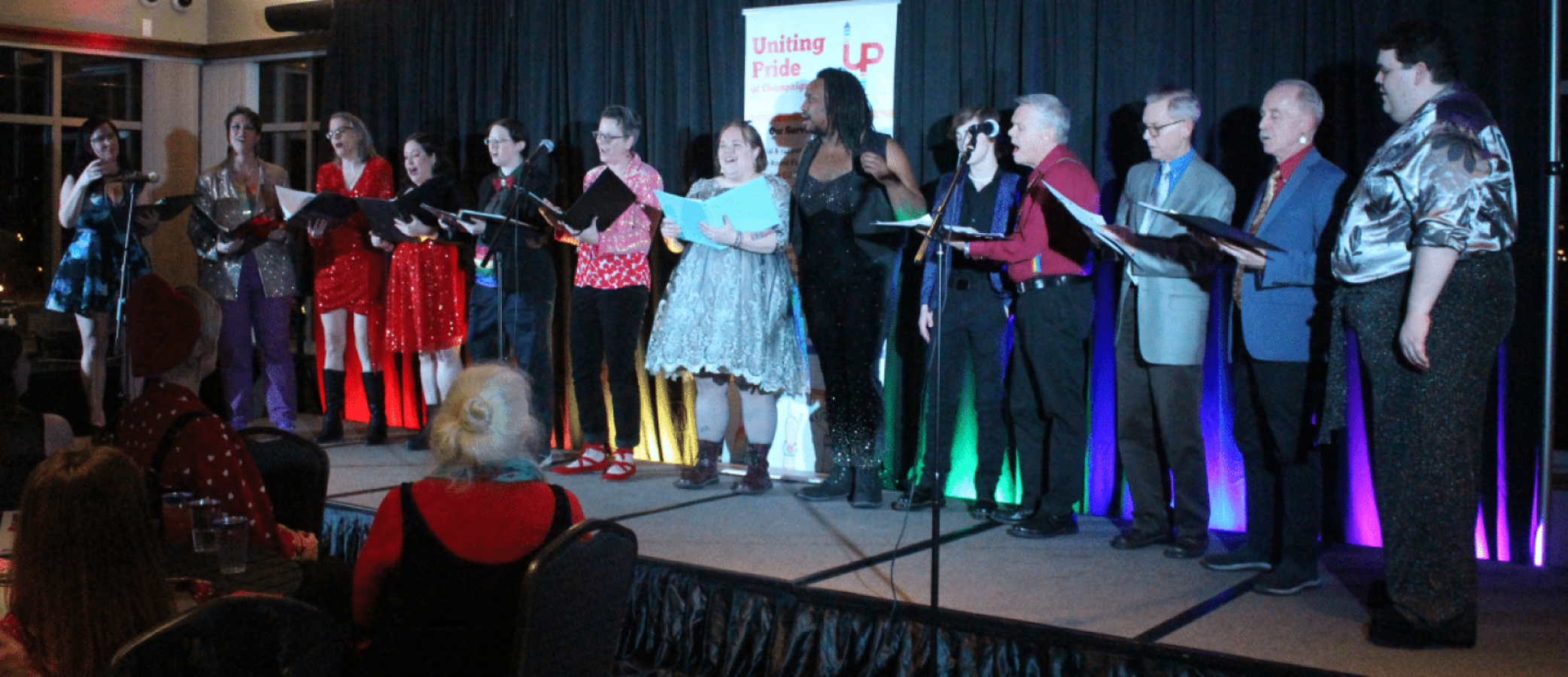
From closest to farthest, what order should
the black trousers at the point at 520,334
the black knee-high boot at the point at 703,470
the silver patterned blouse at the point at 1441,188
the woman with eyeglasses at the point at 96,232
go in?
the silver patterned blouse at the point at 1441,188
the black knee-high boot at the point at 703,470
the black trousers at the point at 520,334
the woman with eyeglasses at the point at 96,232

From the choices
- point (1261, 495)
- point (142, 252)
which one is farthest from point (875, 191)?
point (142, 252)

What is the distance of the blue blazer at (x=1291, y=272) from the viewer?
3.46 metres

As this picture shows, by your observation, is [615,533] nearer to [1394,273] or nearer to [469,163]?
[1394,273]

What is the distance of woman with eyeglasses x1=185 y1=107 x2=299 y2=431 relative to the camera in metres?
6.01

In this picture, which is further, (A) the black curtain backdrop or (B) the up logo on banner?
(B) the up logo on banner

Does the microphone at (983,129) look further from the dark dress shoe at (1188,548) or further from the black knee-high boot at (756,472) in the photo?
the black knee-high boot at (756,472)

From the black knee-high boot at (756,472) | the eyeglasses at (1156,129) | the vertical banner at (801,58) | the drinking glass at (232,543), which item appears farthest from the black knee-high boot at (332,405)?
the eyeglasses at (1156,129)

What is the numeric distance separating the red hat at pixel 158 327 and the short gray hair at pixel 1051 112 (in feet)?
8.85

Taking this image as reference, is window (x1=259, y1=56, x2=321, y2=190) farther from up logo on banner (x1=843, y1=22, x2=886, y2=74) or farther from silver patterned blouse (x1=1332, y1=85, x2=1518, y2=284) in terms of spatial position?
silver patterned blouse (x1=1332, y1=85, x2=1518, y2=284)

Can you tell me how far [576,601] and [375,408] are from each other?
14.2 feet

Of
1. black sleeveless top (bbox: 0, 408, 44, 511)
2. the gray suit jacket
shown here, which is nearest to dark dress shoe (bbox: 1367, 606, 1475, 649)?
the gray suit jacket

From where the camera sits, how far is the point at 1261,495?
12.0 feet

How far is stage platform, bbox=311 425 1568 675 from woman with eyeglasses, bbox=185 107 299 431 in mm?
2066

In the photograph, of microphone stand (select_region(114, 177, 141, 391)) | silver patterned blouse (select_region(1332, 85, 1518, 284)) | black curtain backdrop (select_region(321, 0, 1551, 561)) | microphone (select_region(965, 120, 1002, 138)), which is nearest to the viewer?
silver patterned blouse (select_region(1332, 85, 1518, 284))
